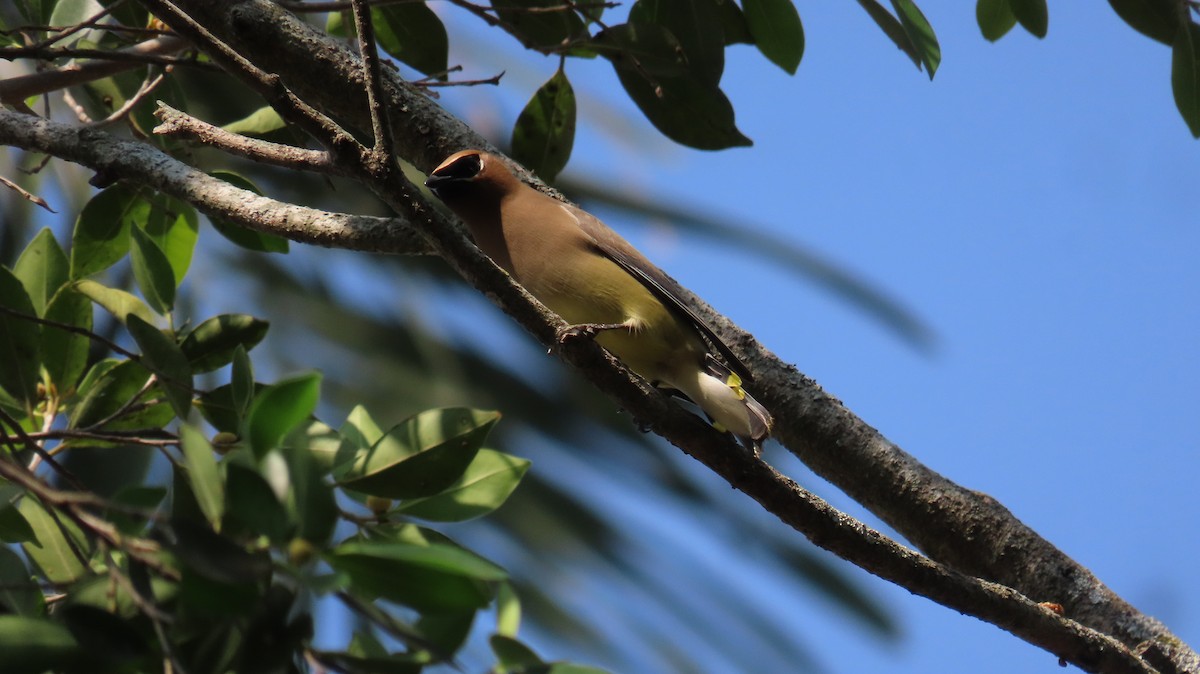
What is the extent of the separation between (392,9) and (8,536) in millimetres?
1895

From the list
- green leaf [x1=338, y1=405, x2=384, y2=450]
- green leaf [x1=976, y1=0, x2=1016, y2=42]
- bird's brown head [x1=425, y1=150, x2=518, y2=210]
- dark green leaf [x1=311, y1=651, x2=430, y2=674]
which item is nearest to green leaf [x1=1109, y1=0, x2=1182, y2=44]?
green leaf [x1=976, y1=0, x2=1016, y2=42]

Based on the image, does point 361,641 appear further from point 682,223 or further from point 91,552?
point 682,223

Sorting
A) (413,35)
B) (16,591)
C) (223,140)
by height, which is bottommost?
(16,591)

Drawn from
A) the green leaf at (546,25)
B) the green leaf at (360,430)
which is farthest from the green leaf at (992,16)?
the green leaf at (360,430)

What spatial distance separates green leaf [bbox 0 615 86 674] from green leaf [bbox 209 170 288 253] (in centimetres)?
177

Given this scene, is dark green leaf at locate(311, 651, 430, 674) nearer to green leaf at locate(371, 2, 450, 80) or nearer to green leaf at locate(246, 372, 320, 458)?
green leaf at locate(246, 372, 320, 458)

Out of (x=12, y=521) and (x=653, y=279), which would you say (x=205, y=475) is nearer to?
(x=12, y=521)

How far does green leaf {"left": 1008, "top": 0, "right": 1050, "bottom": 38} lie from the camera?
Result: 3.14 meters

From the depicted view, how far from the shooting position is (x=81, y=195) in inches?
291

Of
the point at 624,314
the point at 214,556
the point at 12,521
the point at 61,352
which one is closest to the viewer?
the point at 214,556

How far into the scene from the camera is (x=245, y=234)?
3152 millimetres

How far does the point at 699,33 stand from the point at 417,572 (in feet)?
6.87

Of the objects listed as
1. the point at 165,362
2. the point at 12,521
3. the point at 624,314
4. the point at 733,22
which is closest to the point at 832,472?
the point at 624,314

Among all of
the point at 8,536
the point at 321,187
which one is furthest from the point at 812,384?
the point at 321,187
